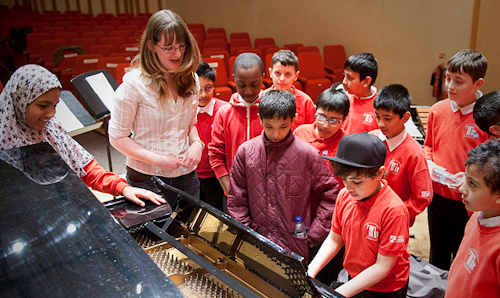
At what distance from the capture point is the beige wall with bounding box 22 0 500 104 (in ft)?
21.5

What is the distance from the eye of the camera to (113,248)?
1153 millimetres

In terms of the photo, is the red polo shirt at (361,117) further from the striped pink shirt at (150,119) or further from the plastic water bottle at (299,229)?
the striped pink shirt at (150,119)

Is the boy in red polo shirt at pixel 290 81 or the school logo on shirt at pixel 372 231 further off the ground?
the boy in red polo shirt at pixel 290 81

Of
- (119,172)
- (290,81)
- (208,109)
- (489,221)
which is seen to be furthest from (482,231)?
(119,172)

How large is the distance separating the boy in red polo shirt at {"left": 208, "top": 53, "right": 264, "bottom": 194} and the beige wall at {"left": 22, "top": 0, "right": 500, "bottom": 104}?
5.21 meters

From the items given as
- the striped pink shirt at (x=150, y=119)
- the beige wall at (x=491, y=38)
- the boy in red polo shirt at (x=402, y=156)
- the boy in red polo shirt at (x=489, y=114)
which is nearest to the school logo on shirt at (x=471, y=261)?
the boy in red polo shirt at (x=402, y=156)

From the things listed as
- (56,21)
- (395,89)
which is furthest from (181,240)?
(56,21)

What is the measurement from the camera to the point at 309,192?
217 centimetres

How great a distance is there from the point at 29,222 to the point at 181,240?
0.70 metres

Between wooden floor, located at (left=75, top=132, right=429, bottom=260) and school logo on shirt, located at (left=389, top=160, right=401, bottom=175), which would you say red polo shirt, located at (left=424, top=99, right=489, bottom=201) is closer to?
school logo on shirt, located at (left=389, top=160, right=401, bottom=175)

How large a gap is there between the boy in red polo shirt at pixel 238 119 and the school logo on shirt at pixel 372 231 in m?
1.23

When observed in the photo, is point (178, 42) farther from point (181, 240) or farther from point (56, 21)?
point (56, 21)

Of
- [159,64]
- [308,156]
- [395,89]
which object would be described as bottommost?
[308,156]

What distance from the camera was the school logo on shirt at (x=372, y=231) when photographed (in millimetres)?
1784
